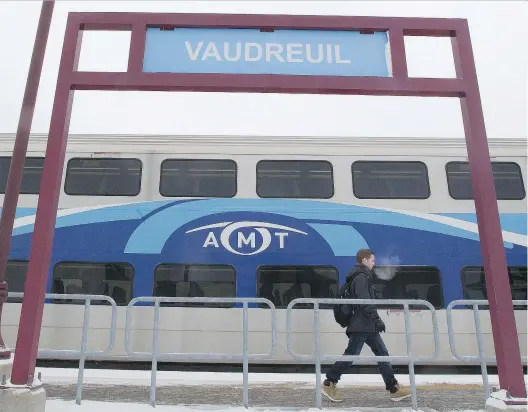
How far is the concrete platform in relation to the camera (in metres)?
4.91

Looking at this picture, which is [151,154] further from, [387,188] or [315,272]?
[387,188]

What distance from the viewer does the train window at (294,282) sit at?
294 inches

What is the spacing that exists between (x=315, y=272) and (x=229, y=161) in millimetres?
2616

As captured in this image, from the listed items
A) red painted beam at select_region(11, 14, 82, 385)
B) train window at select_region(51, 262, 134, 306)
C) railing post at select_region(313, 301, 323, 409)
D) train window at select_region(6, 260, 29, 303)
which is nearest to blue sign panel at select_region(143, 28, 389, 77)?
red painted beam at select_region(11, 14, 82, 385)

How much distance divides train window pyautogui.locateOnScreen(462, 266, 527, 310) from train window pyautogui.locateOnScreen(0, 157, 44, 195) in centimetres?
793

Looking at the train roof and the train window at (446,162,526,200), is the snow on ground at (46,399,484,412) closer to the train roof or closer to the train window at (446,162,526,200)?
the train window at (446,162,526,200)

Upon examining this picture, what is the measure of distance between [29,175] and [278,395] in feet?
19.8

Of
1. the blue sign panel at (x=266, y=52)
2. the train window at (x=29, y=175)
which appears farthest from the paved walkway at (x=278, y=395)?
the train window at (x=29, y=175)

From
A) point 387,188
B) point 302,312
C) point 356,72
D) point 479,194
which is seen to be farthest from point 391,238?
point 356,72

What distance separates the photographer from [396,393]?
520 centimetres

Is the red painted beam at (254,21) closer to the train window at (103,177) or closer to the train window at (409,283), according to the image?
the train window at (103,177)

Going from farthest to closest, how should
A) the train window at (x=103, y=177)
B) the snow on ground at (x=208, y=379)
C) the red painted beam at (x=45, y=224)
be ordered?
the train window at (x=103, y=177) → the snow on ground at (x=208, y=379) → the red painted beam at (x=45, y=224)

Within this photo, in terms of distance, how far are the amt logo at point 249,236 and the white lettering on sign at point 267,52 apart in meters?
3.91

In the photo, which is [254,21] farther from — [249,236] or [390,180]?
[390,180]
